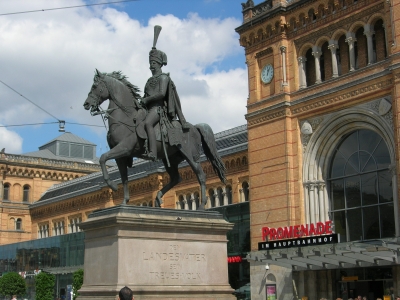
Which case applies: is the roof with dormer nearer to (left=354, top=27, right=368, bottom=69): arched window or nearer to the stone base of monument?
(left=354, top=27, right=368, bottom=69): arched window

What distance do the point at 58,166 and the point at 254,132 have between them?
48998 mm

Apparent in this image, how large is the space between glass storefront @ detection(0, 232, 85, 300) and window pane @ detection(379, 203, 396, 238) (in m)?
31.4

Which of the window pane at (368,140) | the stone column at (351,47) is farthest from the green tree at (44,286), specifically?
the stone column at (351,47)

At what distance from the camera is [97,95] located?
50.8 ft

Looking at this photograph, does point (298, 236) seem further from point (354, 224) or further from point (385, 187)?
point (385, 187)

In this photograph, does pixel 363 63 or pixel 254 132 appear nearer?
pixel 363 63

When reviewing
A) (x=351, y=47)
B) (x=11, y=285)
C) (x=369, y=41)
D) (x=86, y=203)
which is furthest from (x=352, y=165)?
(x=86, y=203)

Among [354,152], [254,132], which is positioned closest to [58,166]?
[254,132]

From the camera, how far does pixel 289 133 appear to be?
36.0m

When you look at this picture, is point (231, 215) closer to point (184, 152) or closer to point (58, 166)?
point (184, 152)

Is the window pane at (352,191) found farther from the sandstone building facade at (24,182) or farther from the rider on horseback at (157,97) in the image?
the sandstone building facade at (24,182)

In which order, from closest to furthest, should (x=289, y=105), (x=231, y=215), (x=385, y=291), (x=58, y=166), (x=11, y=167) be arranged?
1. (x=385, y=291)
2. (x=289, y=105)
3. (x=231, y=215)
4. (x=11, y=167)
5. (x=58, y=166)

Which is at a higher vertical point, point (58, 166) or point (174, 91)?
point (58, 166)

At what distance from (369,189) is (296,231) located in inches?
170
